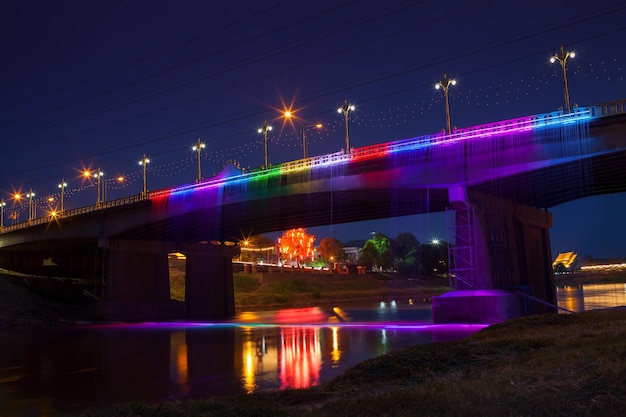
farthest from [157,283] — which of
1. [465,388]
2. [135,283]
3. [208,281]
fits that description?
[465,388]

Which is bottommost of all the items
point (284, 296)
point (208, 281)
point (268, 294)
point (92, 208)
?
point (284, 296)

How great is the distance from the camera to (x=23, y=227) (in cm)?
8988

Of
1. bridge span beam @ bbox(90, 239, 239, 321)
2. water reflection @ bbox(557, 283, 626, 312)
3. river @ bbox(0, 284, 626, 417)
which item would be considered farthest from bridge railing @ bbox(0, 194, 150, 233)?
water reflection @ bbox(557, 283, 626, 312)

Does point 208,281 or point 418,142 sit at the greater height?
point 418,142

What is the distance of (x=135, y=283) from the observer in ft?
253

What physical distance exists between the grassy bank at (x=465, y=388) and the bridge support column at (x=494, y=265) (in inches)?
956

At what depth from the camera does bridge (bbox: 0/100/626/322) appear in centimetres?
4225

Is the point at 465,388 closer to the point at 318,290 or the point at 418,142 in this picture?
the point at 418,142

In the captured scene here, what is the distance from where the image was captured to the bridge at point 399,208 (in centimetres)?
4225

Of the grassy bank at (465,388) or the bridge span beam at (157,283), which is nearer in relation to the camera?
the grassy bank at (465,388)

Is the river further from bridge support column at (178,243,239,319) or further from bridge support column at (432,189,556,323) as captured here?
bridge support column at (178,243,239,319)

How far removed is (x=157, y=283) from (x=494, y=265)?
48482 millimetres

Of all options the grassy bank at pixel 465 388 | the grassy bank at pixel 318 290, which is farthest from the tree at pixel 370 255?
the grassy bank at pixel 465 388

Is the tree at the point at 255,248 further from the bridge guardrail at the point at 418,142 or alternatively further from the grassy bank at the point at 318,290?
the bridge guardrail at the point at 418,142
